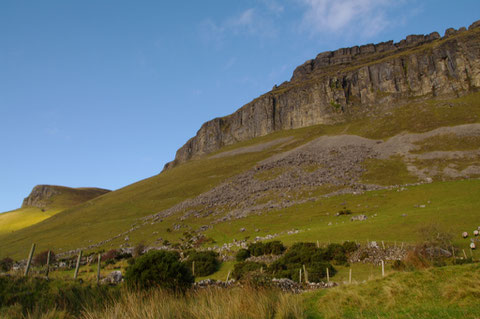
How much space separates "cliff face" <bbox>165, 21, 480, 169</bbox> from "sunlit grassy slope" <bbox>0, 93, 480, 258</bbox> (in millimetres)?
10652

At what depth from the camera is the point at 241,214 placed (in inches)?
2270

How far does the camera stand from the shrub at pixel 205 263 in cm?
3017

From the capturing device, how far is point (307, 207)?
174 ft

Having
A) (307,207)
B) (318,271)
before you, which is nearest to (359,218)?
(307,207)

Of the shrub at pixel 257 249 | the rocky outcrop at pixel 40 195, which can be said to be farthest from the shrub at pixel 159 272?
the rocky outcrop at pixel 40 195

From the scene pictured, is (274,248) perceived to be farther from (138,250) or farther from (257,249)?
(138,250)

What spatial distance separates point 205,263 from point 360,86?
415 feet

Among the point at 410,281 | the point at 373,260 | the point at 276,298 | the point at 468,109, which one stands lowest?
the point at 373,260

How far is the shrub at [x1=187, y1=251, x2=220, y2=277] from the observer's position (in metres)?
30.2

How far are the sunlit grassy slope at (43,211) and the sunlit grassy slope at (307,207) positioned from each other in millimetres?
32849

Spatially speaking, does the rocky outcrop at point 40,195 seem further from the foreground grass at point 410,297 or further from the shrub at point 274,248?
the foreground grass at point 410,297

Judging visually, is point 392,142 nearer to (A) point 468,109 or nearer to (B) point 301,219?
(A) point 468,109

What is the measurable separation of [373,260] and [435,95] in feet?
361

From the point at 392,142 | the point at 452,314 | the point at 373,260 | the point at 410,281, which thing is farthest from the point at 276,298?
the point at 392,142
